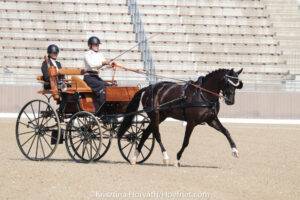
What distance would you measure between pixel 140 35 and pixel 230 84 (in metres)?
18.5

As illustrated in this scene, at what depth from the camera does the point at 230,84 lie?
15.3 metres

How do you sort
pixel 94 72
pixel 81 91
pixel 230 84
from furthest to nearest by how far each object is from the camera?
pixel 94 72 < pixel 81 91 < pixel 230 84

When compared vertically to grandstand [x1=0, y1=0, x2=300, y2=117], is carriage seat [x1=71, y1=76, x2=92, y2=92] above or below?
below

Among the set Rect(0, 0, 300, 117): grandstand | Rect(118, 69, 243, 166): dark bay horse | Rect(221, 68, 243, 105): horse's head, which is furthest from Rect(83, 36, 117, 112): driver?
Rect(0, 0, 300, 117): grandstand

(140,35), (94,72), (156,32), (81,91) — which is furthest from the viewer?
(156,32)

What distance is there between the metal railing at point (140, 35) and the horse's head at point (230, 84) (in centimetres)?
1630

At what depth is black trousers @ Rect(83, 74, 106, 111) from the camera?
1563 centimetres

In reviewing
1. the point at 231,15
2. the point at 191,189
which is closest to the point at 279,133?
the point at 231,15

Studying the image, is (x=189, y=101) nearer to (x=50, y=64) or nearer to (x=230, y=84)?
(x=230, y=84)

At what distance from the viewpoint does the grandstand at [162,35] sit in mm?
32875

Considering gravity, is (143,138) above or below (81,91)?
below

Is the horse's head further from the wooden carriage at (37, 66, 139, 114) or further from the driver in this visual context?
the driver

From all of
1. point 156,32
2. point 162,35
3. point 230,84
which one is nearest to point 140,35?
point 156,32

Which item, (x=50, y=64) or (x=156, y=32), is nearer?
(x=50, y=64)
